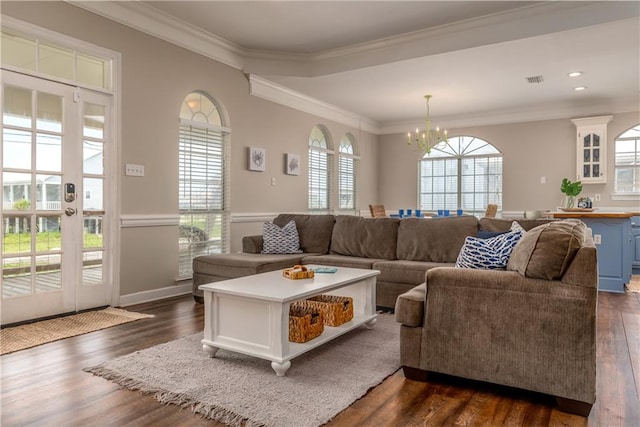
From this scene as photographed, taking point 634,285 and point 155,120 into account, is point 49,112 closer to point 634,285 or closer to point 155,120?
point 155,120

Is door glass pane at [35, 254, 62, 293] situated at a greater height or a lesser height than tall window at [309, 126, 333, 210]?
lesser

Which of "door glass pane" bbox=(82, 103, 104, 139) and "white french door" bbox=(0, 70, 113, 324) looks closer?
"white french door" bbox=(0, 70, 113, 324)

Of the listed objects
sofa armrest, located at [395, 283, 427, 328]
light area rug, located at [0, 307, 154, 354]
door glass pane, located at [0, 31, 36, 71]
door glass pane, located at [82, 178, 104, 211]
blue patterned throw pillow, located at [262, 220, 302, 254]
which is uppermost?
door glass pane, located at [0, 31, 36, 71]

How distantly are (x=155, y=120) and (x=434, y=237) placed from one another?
117 inches

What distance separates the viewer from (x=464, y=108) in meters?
7.34

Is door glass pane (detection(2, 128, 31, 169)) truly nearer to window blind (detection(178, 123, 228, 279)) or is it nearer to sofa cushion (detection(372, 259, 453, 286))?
window blind (detection(178, 123, 228, 279))

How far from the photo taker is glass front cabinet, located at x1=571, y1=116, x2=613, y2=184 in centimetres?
673

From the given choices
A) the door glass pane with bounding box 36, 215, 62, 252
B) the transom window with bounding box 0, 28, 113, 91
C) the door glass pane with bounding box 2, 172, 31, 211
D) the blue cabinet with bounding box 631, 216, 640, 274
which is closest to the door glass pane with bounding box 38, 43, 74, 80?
the transom window with bounding box 0, 28, 113, 91

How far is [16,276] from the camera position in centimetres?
331

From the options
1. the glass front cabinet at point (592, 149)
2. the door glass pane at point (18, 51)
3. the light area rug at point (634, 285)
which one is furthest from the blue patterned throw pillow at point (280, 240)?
the glass front cabinet at point (592, 149)

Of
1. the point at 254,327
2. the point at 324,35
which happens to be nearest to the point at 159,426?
the point at 254,327

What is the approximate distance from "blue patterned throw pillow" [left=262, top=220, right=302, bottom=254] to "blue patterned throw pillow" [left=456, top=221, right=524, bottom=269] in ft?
7.37

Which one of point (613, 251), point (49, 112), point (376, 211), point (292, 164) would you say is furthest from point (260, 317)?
point (376, 211)

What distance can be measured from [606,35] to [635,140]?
11.0 ft
